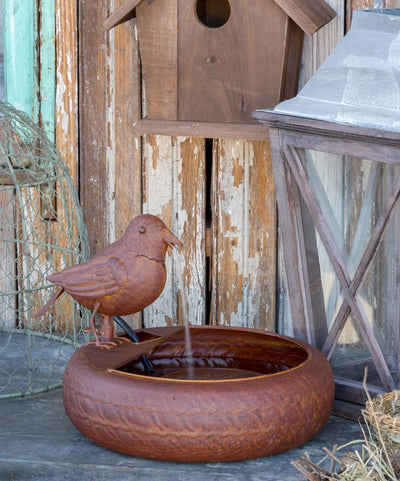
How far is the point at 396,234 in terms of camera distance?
227cm

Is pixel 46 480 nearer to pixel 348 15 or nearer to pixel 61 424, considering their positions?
pixel 61 424

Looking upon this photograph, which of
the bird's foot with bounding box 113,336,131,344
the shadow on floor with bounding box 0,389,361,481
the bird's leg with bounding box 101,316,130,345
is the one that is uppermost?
the bird's leg with bounding box 101,316,130,345

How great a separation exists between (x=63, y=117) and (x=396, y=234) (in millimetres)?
1604

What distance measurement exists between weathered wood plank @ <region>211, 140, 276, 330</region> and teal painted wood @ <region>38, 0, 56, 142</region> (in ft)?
2.43

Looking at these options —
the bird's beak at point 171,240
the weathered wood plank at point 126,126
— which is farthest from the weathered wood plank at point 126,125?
the bird's beak at point 171,240

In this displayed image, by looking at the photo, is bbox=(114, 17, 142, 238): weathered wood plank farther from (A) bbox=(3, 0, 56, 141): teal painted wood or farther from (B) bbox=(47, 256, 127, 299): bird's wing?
(B) bbox=(47, 256, 127, 299): bird's wing

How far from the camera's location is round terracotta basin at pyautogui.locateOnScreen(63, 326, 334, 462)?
7.15 feet

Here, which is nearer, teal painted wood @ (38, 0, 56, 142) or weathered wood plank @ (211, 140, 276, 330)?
weathered wood plank @ (211, 140, 276, 330)

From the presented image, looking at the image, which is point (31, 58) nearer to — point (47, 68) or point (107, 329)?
point (47, 68)

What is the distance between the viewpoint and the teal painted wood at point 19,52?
3.39 m

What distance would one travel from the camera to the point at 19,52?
11.2 feet

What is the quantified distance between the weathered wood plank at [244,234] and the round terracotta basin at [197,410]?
2.36 feet

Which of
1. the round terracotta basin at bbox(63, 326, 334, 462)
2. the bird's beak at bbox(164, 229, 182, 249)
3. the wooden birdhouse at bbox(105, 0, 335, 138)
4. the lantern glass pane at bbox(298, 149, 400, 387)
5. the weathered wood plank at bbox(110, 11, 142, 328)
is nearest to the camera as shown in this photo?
the round terracotta basin at bbox(63, 326, 334, 462)

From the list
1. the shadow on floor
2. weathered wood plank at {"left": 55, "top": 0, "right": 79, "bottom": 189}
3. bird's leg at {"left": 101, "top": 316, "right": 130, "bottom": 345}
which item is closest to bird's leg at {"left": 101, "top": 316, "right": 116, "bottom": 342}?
bird's leg at {"left": 101, "top": 316, "right": 130, "bottom": 345}
